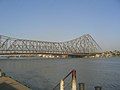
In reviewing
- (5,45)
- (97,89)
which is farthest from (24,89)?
(5,45)

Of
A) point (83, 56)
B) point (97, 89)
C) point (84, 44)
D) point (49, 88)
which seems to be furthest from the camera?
point (84, 44)

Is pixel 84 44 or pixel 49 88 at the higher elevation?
pixel 84 44

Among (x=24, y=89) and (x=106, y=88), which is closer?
(x=24, y=89)

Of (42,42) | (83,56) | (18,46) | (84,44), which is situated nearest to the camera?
(18,46)

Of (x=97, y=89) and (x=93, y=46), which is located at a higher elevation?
(x=93, y=46)

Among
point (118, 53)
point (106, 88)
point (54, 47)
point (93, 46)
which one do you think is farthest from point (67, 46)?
point (106, 88)

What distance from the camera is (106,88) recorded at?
27.7 meters

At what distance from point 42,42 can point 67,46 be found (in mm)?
18928

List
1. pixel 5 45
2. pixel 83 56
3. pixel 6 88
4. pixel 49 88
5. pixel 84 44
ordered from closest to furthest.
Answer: pixel 6 88 → pixel 49 88 → pixel 5 45 → pixel 83 56 → pixel 84 44

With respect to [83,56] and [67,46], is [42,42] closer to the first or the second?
[67,46]

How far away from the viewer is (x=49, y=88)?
2652 cm

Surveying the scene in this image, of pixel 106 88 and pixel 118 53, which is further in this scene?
pixel 118 53

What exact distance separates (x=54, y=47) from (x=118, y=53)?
5369 cm

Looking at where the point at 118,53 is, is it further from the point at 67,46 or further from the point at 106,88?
the point at 106,88
